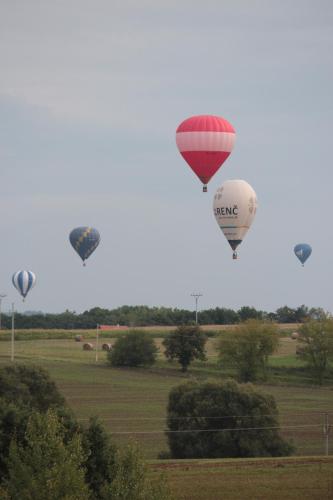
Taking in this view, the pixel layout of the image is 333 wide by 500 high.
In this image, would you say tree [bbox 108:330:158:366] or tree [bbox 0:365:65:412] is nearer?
tree [bbox 0:365:65:412]

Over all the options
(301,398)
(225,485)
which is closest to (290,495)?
(225,485)

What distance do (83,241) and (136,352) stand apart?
80.2 feet

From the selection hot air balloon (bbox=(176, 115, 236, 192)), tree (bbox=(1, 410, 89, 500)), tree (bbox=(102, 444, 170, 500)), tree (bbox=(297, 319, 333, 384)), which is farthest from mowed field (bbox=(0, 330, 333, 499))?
hot air balloon (bbox=(176, 115, 236, 192))

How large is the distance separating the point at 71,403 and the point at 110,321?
127 meters

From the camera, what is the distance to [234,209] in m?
75.7

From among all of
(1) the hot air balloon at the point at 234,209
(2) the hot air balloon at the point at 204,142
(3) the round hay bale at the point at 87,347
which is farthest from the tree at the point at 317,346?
(2) the hot air balloon at the point at 204,142

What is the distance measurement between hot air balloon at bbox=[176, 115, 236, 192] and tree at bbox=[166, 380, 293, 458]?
1860 centimetres

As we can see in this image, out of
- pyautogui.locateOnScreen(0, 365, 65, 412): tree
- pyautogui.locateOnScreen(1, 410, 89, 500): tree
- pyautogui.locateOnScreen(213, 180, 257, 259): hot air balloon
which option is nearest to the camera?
pyautogui.locateOnScreen(1, 410, 89, 500): tree

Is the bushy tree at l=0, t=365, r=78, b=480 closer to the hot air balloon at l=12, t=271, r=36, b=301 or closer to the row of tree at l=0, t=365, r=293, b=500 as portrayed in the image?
the row of tree at l=0, t=365, r=293, b=500

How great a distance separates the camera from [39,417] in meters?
28.7

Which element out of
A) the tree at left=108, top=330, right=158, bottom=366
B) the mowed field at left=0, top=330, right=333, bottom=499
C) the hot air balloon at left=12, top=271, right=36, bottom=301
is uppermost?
the hot air balloon at left=12, top=271, right=36, bottom=301

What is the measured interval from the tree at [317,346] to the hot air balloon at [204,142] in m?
26.6

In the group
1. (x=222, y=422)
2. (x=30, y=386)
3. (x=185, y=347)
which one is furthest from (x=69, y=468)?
(x=185, y=347)

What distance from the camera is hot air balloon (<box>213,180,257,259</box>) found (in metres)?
74.9
